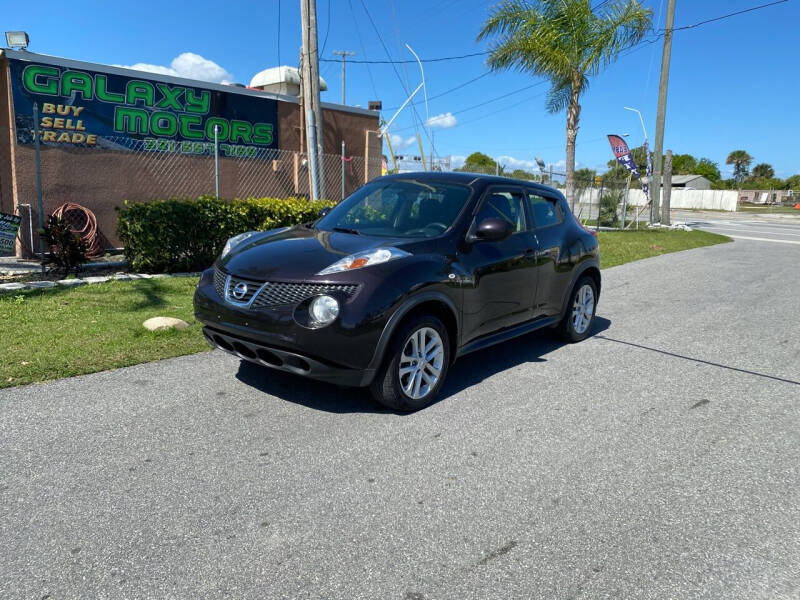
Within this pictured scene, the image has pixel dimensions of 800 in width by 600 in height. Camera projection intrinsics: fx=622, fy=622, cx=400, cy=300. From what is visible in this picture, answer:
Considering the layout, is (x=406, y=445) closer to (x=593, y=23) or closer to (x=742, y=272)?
(x=742, y=272)

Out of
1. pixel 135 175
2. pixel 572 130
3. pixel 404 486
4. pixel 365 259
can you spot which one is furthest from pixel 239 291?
pixel 572 130

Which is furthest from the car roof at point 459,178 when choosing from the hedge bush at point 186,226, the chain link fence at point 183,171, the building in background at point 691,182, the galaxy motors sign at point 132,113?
the building in background at point 691,182

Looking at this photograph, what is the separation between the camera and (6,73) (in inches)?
415

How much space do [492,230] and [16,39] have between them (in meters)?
9.80

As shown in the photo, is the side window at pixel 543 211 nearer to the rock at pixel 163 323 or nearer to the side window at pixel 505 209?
the side window at pixel 505 209

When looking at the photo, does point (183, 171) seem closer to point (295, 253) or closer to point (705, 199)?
point (295, 253)

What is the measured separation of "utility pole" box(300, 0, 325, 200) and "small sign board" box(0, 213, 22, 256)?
17.3 feet

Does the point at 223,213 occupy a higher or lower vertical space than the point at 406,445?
higher

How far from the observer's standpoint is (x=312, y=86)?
12.2m

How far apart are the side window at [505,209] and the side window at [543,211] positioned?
0.19m

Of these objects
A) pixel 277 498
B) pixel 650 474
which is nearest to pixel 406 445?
pixel 277 498

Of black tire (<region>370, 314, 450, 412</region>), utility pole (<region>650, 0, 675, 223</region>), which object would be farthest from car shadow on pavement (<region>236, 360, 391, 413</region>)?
utility pole (<region>650, 0, 675, 223</region>)

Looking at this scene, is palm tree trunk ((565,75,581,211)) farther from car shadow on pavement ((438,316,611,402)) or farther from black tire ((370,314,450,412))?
black tire ((370,314,450,412))

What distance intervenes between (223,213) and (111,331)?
12.1ft
